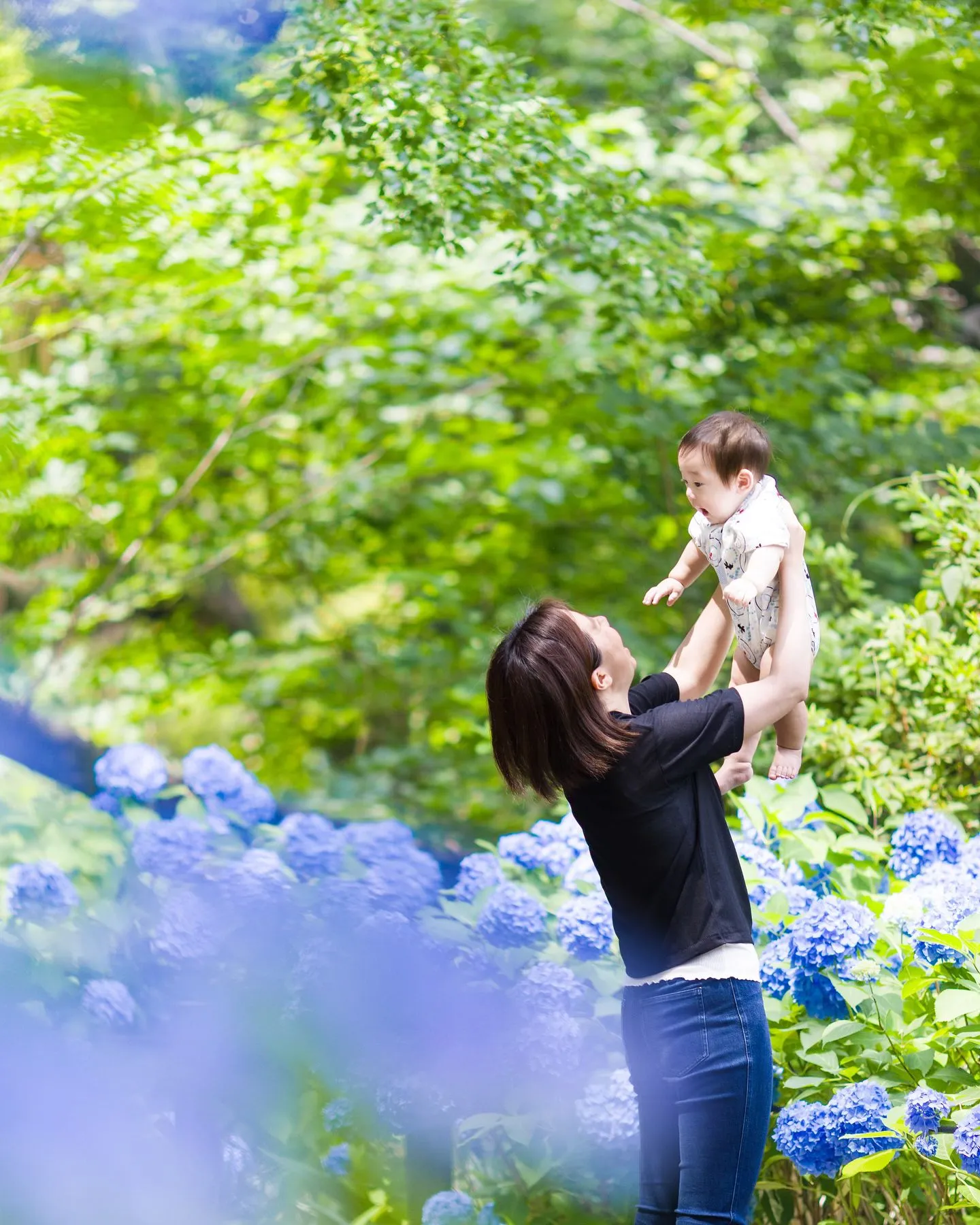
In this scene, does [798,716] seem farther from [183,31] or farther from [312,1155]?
[183,31]

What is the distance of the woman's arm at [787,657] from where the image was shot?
140cm

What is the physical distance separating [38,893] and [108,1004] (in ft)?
0.88

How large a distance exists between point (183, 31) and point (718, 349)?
1.95 meters

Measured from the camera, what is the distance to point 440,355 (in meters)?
4.34

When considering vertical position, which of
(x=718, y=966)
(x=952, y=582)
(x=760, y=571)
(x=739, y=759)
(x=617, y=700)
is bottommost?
(x=952, y=582)

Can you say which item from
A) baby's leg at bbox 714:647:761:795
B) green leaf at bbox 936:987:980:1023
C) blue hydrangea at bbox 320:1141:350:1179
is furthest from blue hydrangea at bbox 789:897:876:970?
blue hydrangea at bbox 320:1141:350:1179

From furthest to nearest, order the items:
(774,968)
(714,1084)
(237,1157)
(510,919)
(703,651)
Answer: (510,919)
(237,1157)
(774,968)
(703,651)
(714,1084)

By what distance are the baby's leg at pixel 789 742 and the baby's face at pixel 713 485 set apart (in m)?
0.21

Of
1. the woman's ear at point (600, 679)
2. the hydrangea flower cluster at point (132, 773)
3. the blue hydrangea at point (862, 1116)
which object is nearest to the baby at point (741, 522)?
the woman's ear at point (600, 679)

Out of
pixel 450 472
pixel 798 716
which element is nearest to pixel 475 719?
pixel 450 472

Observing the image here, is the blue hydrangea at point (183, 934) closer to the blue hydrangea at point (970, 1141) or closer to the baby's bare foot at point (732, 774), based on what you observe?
the baby's bare foot at point (732, 774)

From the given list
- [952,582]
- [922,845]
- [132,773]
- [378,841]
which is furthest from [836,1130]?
[132,773]

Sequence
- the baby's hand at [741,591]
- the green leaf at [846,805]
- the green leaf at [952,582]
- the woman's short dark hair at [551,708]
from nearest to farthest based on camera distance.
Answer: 1. the baby's hand at [741,591]
2. the woman's short dark hair at [551,708]
3. the green leaf at [846,805]
4. the green leaf at [952,582]

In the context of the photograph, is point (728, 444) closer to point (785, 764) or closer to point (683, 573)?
point (683, 573)
